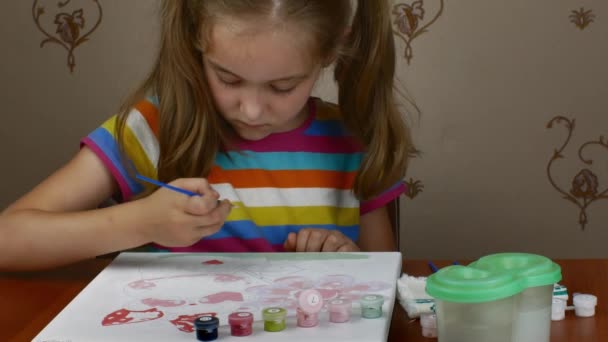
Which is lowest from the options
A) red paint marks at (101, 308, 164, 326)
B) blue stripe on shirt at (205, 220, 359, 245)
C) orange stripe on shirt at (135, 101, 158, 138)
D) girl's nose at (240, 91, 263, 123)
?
blue stripe on shirt at (205, 220, 359, 245)

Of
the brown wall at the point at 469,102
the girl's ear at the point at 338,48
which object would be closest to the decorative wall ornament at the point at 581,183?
the brown wall at the point at 469,102

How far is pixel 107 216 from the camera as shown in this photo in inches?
40.6

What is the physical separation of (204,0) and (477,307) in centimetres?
61

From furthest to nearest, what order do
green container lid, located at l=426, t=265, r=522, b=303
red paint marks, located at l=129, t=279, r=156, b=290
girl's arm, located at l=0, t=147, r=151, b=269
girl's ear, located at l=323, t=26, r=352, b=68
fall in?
girl's ear, located at l=323, t=26, r=352, b=68 → girl's arm, located at l=0, t=147, r=151, b=269 → red paint marks, located at l=129, t=279, r=156, b=290 → green container lid, located at l=426, t=265, r=522, b=303

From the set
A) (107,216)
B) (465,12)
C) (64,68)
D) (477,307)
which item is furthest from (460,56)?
(477,307)

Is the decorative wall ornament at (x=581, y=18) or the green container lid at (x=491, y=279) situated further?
the decorative wall ornament at (x=581, y=18)

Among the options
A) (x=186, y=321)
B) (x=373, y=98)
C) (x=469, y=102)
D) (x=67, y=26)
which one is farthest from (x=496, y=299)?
(x=67, y=26)

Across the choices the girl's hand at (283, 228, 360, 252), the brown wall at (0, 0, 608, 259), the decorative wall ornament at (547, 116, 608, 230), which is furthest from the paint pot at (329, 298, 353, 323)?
the decorative wall ornament at (547, 116, 608, 230)

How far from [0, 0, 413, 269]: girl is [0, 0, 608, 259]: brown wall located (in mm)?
687

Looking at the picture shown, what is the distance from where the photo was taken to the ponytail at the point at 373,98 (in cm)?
124

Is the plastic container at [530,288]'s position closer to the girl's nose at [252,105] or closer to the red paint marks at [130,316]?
the red paint marks at [130,316]

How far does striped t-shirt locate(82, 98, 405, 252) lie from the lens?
1256 millimetres

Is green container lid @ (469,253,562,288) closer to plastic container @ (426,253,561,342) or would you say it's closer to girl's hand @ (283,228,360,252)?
plastic container @ (426,253,561,342)

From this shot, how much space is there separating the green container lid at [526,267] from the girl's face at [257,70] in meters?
0.43
